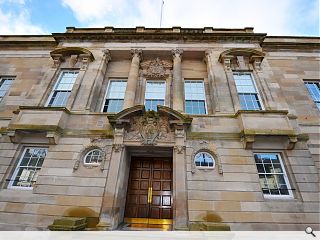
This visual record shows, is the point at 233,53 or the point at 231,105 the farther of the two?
the point at 233,53

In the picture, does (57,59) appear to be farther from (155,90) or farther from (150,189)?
(150,189)

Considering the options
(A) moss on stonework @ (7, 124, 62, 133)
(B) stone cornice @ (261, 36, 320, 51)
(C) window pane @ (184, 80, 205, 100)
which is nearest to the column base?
(A) moss on stonework @ (7, 124, 62, 133)

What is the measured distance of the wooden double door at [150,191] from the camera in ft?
25.7

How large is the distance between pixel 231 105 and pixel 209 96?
1.46 meters

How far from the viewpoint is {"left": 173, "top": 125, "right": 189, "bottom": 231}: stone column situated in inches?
258

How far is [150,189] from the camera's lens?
27.0 feet

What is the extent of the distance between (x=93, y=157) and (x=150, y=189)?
2.98m

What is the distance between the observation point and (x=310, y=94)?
1053 cm

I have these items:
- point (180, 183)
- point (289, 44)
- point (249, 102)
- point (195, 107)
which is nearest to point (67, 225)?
point (180, 183)

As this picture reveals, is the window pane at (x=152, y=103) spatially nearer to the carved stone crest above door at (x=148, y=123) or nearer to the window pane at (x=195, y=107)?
the window pane at (x=195, y=107)

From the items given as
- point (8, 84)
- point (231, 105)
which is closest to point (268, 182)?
point (231, 105)

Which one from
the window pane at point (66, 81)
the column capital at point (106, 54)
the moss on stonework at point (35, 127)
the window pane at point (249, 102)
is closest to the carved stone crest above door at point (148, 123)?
the moss on stonework at point (35, 127)

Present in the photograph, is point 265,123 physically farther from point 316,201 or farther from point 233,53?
point 233,53

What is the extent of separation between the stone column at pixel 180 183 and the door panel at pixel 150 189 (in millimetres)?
1298
